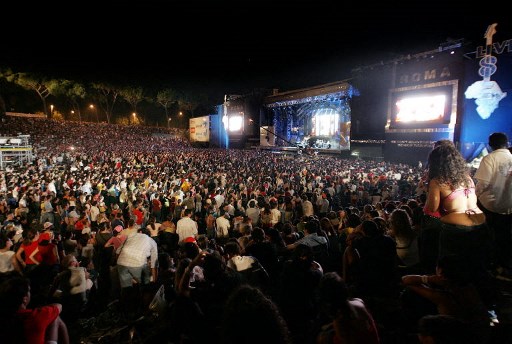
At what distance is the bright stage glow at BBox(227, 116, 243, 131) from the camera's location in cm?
3906

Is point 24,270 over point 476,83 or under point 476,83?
under

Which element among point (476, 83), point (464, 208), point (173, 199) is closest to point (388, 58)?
point (476, 83)

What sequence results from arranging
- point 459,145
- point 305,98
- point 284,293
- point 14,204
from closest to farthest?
point 284,293 < point 14,204 < point 459,145 < point 305,98

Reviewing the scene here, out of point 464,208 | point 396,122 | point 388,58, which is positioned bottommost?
point 464,208

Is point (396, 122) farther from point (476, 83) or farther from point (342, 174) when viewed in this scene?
point (342, 174)

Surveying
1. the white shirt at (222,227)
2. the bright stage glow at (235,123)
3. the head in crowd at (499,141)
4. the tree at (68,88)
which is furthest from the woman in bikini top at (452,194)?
the tree at (68,88)

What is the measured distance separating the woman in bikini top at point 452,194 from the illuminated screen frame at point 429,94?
17.7 metres

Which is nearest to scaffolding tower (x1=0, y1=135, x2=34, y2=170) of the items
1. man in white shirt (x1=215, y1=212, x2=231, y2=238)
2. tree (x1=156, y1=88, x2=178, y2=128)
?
man in white shirt (x1=215, y1=212, x2=231, y2=238)

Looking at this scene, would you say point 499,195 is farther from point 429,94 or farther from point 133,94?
point 133,94

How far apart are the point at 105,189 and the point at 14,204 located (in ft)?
8.78

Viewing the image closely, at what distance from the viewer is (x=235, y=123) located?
40.3m

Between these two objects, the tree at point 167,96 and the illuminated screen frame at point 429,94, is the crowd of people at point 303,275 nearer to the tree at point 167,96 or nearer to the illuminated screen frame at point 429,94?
the illuminated screen frame at point 429,94

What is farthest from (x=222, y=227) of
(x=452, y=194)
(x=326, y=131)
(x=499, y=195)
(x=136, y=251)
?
(x=326, y=131)

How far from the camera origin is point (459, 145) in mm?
17547
